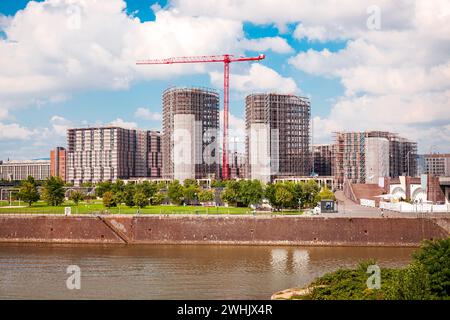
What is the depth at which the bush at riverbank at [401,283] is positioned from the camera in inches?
685

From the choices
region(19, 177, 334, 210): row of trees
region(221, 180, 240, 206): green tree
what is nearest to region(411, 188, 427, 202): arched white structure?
region(19, 177, 334, 210): row of trees

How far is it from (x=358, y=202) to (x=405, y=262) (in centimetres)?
3244

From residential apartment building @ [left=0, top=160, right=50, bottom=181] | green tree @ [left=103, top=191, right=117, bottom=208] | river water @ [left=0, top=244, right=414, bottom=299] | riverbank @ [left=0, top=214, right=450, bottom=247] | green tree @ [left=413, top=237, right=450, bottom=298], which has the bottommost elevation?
river water @ [left=0, top=244, right=414, bottom=299]

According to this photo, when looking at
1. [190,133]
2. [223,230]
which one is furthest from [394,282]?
[190,133]

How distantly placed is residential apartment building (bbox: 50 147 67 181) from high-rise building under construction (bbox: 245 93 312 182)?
66.1m

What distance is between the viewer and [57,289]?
2722 cm

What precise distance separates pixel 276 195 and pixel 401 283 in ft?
123

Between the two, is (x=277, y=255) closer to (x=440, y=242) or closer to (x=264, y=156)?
(x=440, y=242)

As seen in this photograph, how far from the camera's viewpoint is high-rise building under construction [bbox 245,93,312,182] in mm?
105250

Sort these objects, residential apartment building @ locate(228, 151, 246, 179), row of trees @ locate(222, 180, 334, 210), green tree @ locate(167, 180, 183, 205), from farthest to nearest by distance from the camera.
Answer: residential apartment building @ locate(228, 151, 246, 179)
green tree @ locate(167, 180, 183, 205)
row of trees @ locate(222, 180, 334, 210)

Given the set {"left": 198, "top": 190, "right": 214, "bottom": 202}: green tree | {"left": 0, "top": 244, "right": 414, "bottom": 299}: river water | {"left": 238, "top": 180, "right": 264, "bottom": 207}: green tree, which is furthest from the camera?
{"left": 198, "top": 190, "right": 214, "bottom": 202}: green tree

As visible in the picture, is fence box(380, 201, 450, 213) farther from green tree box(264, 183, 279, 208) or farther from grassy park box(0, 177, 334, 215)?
green tree box(264, 183, 279, 208)

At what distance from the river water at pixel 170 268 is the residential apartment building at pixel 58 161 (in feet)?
343
